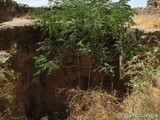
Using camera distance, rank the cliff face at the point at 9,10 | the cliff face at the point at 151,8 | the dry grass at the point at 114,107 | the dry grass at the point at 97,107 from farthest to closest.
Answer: the cliff face at the point at 151,8 → the cliff face at the point at 9,10 → the dry grass at the point at 97,107 → the dry grass at the point at 114,107

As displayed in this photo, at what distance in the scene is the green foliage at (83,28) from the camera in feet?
29.9

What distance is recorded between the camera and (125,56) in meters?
9.50

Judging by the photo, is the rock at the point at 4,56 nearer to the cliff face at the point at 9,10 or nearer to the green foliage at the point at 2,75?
the green foliage at the point at 2,75

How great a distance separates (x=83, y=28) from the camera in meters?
9.13

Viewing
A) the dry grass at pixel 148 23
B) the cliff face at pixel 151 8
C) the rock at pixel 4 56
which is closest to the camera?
the rock at pixel 4 56

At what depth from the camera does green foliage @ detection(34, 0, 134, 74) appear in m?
9.10

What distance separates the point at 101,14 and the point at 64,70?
2.54 metres

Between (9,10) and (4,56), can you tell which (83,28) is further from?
(9,10)

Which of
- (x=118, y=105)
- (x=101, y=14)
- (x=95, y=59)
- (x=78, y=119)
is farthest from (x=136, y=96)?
(x=101, y=14)

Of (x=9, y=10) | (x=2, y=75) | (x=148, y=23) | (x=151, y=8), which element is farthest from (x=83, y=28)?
(x=151, y=8)

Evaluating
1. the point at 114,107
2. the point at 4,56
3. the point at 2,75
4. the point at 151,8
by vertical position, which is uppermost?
the point at 151,8

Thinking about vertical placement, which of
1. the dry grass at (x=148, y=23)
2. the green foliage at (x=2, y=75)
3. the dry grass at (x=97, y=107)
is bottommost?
the dry grass at (x=97, y=107)

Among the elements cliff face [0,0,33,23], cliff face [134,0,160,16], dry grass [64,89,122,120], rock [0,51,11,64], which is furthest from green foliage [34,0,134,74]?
cliff face [134,0,160,16]

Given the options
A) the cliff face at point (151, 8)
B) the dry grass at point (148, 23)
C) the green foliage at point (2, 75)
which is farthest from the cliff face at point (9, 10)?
the green foliage at point (2, 75)
